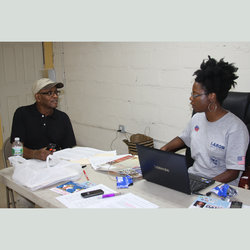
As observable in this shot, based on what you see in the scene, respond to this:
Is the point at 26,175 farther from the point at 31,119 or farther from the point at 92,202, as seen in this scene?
the point at 31,119

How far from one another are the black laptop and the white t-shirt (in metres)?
0.31

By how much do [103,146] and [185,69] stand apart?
5.64 feet

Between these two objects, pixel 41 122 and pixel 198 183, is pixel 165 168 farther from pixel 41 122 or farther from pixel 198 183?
pixel 41 122

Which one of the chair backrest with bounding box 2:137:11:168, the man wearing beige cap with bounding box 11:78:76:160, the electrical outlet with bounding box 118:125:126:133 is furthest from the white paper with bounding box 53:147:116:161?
the electrical outlet with bounding box 118:125:126:133

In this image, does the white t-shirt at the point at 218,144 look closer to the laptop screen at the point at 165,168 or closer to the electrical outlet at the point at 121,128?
the laptop screen at the point at 165,168

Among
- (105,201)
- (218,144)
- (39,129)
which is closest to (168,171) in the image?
(105,201)

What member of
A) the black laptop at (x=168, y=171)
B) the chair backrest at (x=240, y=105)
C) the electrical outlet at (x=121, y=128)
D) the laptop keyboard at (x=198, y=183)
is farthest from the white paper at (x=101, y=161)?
the electrical outlet at (x=121, y=128)

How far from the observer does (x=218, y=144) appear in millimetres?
2004

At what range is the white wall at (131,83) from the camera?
312 centimetres

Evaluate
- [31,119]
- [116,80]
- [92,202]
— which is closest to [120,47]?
[116,80]

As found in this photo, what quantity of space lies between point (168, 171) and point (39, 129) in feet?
4.38

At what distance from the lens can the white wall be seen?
3.12 meters

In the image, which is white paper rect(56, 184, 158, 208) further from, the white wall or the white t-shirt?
the white wall

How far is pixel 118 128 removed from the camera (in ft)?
13.3
